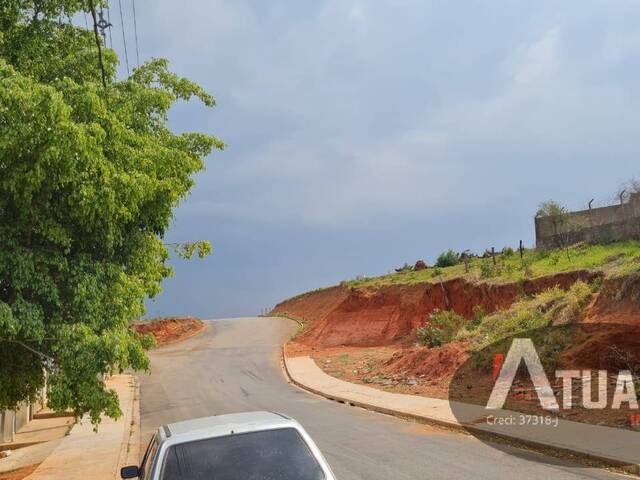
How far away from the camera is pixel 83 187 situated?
25.5 ft

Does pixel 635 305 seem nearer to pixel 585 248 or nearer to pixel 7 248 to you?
pixel 585 248

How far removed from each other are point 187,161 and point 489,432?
28.6 ft

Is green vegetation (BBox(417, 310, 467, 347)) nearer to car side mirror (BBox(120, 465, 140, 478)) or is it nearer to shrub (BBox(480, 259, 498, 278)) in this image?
shrub (BBox(480, 259, 498, 278))

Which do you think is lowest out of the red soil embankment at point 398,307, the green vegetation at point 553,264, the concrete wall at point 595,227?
the red soil embankment at point 398,307

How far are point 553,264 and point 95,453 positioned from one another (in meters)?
25.3

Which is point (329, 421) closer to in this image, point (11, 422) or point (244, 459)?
point (11, 422)

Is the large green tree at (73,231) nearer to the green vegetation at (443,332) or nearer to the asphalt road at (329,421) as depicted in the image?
the asphalt road at (329,421)

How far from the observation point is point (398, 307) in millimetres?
44094

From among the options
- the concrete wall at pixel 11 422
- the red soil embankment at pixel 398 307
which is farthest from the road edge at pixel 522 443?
the red soil embankment at pixel 398 307

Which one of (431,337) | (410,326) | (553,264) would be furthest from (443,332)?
(410,326)

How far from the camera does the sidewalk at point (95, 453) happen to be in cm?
1267

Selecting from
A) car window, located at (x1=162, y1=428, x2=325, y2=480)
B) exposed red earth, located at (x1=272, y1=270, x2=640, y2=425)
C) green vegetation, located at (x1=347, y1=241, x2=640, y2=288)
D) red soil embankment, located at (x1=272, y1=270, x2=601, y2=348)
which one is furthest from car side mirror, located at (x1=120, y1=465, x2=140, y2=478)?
red soil embankment, located at (x1=272, y1=270, x2=601, y2=348)

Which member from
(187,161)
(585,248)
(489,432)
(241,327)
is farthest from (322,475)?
(241,327)

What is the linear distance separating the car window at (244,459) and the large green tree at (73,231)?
326 centimetres
